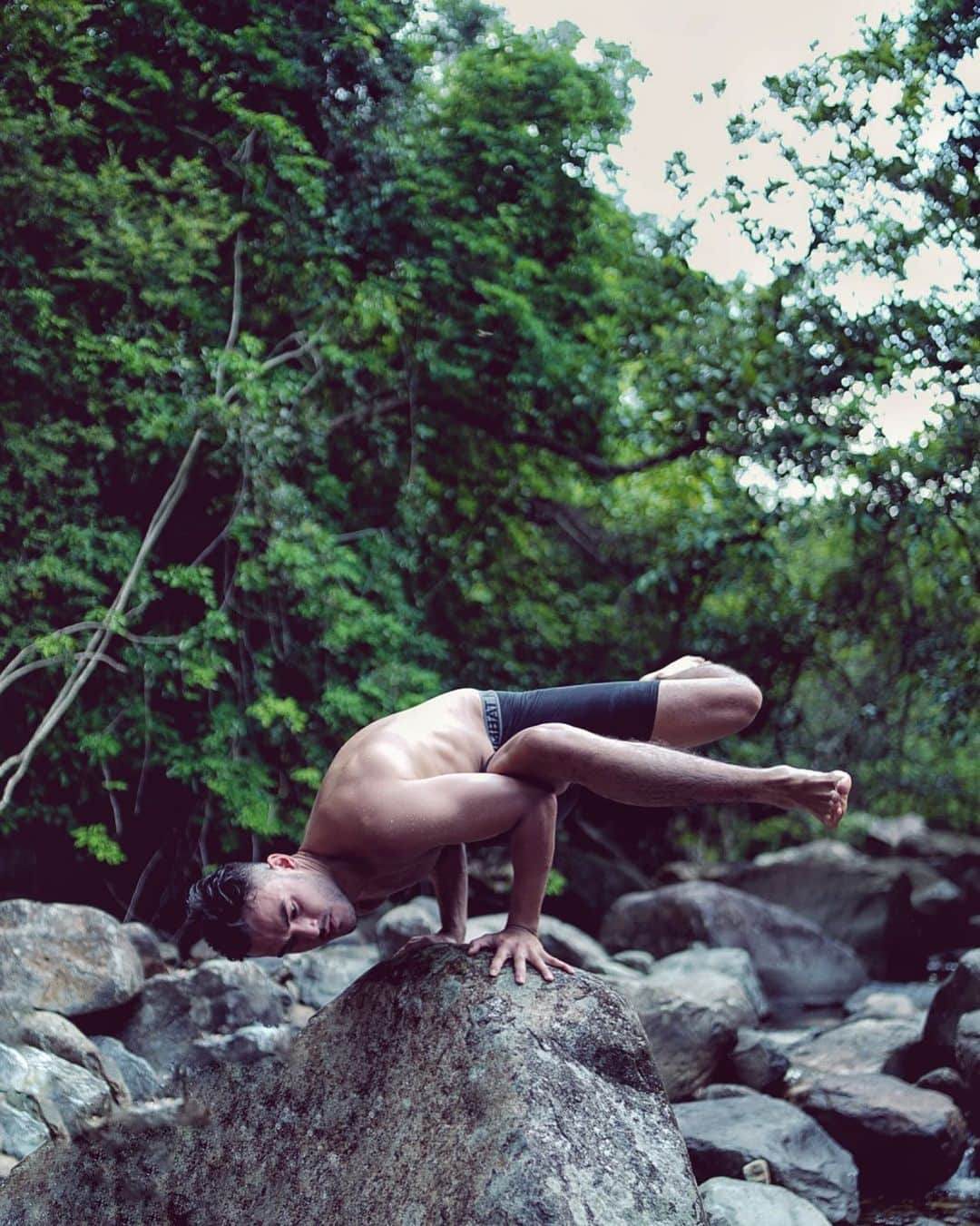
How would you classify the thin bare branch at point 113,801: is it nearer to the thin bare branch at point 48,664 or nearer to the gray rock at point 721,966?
the thin bare branch at point 48,664

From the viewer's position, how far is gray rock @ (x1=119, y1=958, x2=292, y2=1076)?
5.37 metres

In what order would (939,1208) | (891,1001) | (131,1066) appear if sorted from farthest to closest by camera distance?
(891,1001) → (131,1066) → (939,1208)

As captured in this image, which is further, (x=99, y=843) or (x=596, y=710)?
(x=99, y=843)

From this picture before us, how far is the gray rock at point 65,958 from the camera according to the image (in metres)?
5.12

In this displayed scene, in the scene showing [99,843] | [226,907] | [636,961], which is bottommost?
[636,961]

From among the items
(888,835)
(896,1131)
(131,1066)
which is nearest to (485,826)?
(131,1066)

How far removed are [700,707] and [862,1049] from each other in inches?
143

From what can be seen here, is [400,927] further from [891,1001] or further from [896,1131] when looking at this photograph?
[896,1131]

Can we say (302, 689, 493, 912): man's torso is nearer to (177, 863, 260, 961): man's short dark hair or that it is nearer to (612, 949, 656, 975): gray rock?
(177, 863, 260, 961): man's short dark hair

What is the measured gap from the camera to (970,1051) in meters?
5.27

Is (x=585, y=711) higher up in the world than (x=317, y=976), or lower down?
higher up

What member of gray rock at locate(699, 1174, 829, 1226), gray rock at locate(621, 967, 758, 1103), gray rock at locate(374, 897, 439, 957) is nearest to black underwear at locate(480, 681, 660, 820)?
gray rock at locate(699, 1174, 829, 1226)

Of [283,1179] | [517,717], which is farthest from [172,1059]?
[517,717]

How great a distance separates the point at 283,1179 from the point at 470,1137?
0.56 meters
